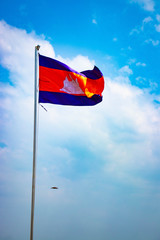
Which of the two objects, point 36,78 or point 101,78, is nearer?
point 36,78

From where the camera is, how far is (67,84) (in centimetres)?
1753

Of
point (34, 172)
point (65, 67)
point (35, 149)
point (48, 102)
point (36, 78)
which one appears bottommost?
point (34, 172)

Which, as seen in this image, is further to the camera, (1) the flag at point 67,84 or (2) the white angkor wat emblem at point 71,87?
(2) the white angkor wat emblem at point 71,87

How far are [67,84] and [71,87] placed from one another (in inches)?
14.7

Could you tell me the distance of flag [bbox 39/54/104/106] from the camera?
1648 centimetres

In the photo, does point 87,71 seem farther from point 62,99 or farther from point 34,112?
point 34,112

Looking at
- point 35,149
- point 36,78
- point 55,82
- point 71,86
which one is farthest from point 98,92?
point 35,149

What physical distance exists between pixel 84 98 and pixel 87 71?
261 centimetres

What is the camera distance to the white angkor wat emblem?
17328 mm

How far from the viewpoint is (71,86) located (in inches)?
694

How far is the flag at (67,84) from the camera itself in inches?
649

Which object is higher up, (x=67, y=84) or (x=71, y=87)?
(x=67, y=84)

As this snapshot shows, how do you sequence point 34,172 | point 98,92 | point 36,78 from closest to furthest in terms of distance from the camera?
point 34,172, point 36,78, point 98,92

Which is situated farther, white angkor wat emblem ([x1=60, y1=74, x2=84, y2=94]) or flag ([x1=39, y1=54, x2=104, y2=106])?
white angkor wat emblem ([x1=60, y1=74, x2=84, y2=94])
